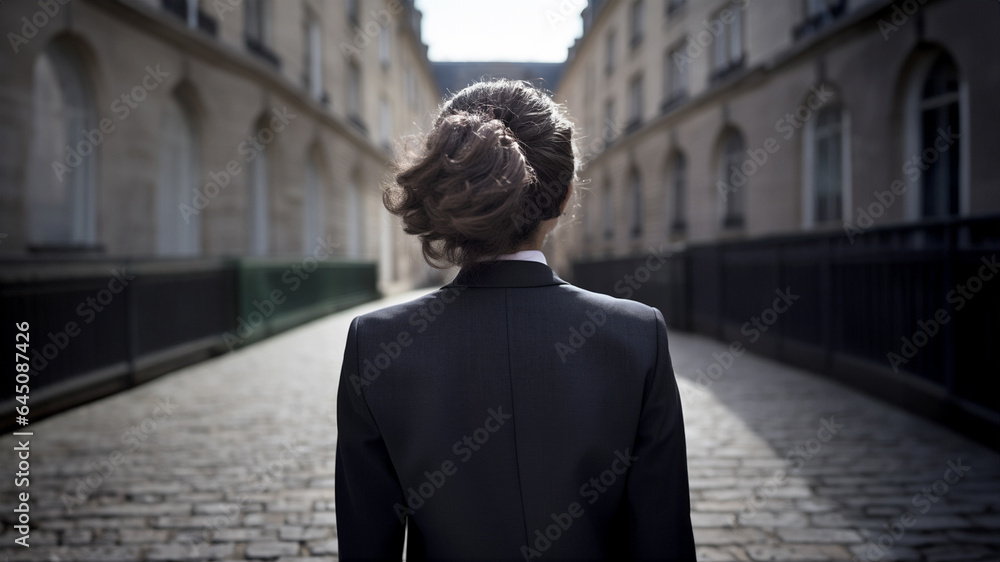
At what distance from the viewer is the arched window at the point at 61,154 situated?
367 inches

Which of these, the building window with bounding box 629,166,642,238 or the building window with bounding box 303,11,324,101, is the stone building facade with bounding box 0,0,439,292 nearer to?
the building window with bounding box 303,11,324,101

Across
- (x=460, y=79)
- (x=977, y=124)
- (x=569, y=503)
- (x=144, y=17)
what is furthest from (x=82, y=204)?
(x=460, y=79)

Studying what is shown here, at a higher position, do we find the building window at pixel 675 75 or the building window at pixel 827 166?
the building window at pixel 675 75

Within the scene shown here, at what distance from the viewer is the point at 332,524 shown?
139 inches

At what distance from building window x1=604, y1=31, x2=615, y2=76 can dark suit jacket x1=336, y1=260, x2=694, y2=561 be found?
1172 inches

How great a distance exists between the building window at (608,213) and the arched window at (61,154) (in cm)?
2282

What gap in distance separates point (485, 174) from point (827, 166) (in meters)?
14.0

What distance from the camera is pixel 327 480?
4219mm

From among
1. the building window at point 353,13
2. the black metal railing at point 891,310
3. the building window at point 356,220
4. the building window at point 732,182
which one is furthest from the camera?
the building window at point 356,220

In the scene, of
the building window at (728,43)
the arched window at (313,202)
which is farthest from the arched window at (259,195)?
the building window at (728,43)

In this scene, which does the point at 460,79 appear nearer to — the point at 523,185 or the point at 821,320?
the point at 821,320

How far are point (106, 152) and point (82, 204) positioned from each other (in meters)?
0.89

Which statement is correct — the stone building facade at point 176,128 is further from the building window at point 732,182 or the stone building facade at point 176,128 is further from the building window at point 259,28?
the building window at point 732,182

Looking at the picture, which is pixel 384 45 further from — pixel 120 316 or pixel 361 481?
pixel 361 481
